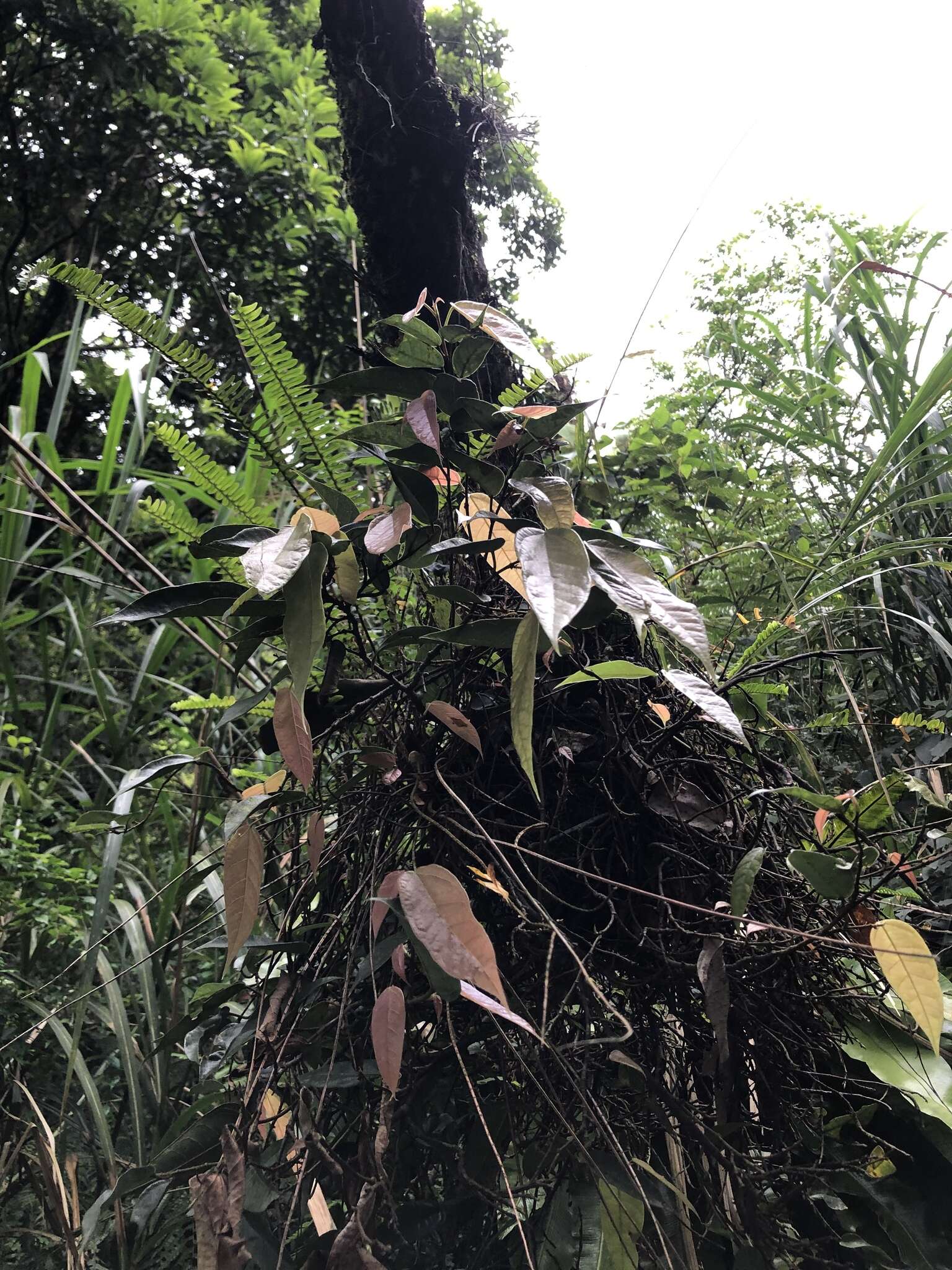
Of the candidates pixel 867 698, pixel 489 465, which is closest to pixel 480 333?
pixel 489 465

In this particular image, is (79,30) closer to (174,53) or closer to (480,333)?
(174,53)

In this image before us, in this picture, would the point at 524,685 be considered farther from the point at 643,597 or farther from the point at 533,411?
the point at 533,411

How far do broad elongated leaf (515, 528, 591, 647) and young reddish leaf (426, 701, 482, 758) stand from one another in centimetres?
11

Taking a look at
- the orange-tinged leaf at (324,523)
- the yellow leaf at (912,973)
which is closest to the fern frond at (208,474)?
the orange-tinged leaf at (324,523)

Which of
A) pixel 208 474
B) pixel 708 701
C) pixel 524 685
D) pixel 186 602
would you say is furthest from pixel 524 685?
pixel 208 474

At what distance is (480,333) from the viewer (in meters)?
0.54

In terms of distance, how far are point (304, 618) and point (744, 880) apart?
0.89ft

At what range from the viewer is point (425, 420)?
474mm

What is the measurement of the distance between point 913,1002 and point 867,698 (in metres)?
0.55

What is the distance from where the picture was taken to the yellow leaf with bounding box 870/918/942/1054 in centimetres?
38

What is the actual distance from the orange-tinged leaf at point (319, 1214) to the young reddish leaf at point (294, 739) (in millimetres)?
226

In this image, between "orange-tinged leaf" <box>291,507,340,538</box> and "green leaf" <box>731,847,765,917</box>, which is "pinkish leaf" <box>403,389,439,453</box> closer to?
"orange-tinged leaf" <box>291,507,340,538</box>

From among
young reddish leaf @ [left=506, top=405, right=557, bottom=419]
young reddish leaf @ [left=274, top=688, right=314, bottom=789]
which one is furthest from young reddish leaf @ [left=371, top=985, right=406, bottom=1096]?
young reddish leaf @ [left=506, top=405, right=557, bottom=419]

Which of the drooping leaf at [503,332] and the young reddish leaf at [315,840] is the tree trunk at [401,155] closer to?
the drooping leaf at [503,332]
